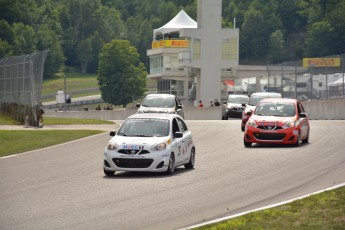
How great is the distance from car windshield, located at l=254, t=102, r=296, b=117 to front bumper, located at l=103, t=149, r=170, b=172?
987 centimetres

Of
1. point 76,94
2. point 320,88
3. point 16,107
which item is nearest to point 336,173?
point 16,107

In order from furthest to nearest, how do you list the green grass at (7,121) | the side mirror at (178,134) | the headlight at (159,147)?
1. the green grass at (7,121)
2. the side mirror at (178,134)
3. the headlight at (159,147)

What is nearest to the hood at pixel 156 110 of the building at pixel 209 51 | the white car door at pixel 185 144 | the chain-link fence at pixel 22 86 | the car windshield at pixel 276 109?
the chain-link fence at pixel 22 86

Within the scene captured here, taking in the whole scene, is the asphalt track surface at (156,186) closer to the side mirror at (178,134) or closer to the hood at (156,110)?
the side mirror at (178,134)

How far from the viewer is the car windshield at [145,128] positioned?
74.4 feet

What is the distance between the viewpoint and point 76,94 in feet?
614

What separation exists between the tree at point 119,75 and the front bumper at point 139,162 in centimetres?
14025

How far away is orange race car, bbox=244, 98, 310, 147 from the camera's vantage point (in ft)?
97.8

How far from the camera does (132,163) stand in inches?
857

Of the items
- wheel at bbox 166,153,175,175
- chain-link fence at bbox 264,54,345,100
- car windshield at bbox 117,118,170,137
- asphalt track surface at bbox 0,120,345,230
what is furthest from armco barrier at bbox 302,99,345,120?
wheel at bbox 166,153,175,175

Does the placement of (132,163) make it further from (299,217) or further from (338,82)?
(338,82)

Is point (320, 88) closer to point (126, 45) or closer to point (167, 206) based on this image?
point (167, 206)

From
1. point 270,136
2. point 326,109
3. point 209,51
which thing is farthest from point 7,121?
point 209,51

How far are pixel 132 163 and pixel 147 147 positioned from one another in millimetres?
455
